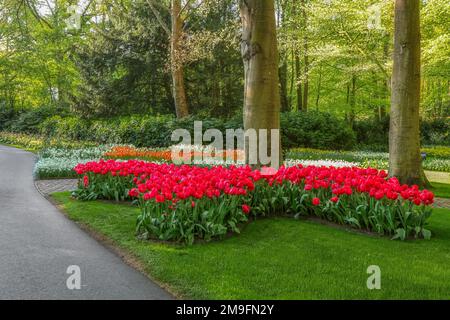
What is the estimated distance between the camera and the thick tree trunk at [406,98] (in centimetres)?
875

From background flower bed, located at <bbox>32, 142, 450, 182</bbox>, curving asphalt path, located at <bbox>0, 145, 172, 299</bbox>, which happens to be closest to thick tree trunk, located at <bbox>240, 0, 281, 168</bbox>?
curving asphalt path, located at <bbox>0, 145, 172, 299</bbox>

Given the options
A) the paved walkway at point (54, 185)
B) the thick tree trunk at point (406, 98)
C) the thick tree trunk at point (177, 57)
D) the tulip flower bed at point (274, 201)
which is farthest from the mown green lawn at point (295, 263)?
the thick tree trunk at point (177, 57)

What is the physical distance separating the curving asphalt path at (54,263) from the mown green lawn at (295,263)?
27 centimetres

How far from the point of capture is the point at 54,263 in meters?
4.76

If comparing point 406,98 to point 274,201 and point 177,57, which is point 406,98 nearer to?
point 274,201

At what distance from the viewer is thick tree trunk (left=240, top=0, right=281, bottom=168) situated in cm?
770

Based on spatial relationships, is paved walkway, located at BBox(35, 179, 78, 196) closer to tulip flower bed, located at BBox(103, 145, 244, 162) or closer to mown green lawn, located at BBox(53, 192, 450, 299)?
mown green lawn, located at BBox(53, 192, 450, 299)

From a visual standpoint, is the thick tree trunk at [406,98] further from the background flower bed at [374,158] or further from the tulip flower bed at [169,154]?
the tulip flower bed at [169,154]

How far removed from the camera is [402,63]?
8844mm

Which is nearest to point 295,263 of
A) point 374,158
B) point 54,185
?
point 54,185

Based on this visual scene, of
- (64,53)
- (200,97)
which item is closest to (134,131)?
(200,97)

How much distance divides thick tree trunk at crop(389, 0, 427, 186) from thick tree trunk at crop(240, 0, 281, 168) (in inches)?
109
